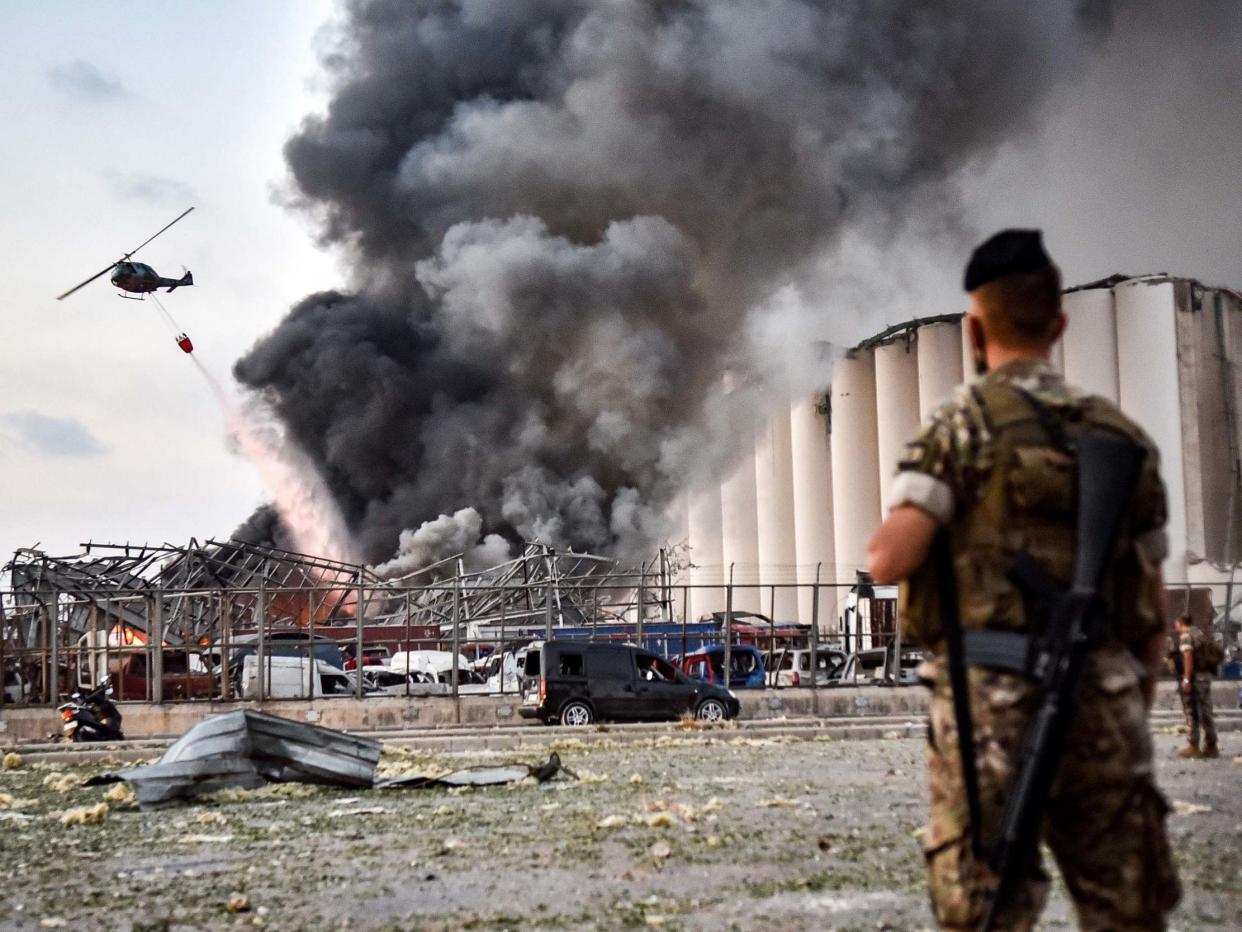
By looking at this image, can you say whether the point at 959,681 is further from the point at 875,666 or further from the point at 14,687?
the point at 14,687

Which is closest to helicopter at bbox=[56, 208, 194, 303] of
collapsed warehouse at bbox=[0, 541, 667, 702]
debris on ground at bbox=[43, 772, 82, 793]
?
collapsed warehouse at bbox=[0, 541, 667, 702]

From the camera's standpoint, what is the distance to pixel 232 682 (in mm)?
30797

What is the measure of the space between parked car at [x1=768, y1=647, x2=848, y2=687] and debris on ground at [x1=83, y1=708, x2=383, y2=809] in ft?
55.8

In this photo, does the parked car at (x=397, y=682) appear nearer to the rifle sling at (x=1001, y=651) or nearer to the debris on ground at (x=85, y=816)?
the debris on ground at (x=85, y=816)

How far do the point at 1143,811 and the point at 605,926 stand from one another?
3.24m

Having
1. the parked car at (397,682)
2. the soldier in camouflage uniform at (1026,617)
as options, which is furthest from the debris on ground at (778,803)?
the parked car at (397,682)

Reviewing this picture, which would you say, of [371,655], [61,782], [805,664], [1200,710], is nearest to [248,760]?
[61,782]

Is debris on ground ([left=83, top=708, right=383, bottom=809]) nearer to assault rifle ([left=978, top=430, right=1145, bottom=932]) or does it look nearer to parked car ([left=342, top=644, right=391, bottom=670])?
assault rifle ([left=978, top=430, right=1145, bottom=932])

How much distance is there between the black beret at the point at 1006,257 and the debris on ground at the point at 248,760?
9636 mm

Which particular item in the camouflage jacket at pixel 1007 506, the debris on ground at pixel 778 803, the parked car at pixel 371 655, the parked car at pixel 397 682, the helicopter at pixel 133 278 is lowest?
the debris on ground at pixel 778 803

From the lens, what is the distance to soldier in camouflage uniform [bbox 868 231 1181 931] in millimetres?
3439

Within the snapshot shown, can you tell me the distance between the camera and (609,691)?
23.7 metres

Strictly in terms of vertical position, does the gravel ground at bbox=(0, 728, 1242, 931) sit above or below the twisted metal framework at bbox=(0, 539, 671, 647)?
below

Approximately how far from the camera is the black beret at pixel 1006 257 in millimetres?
3652
